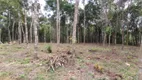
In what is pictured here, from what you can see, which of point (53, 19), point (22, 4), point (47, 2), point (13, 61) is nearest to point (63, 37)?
point (53, 19)

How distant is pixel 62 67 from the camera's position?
826cm

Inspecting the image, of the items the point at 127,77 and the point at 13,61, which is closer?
the point at 127,77

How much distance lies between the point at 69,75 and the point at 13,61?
3633 millimetres

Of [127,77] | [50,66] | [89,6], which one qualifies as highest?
[89,6]

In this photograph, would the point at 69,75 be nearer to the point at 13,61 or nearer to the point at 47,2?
the point at 13,61

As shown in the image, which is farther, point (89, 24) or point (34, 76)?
point (89, 24)

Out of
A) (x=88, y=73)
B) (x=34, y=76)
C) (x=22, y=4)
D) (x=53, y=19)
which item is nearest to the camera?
(x=34, y=76)

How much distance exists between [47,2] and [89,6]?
23.7 ft

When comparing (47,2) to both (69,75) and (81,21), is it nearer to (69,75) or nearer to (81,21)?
(81,21)

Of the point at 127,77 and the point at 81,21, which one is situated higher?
the point at 81,21

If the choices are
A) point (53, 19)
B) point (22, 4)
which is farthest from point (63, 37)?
point (22, 4)

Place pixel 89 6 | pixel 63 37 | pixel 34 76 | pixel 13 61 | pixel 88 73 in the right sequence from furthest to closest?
pixel 63 37 < pixel 89 6 < pixel 13 61 < pixel 88 73 < pixel 34 76

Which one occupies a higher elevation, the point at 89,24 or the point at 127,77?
the point at 89,24

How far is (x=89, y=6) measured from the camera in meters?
28.1
